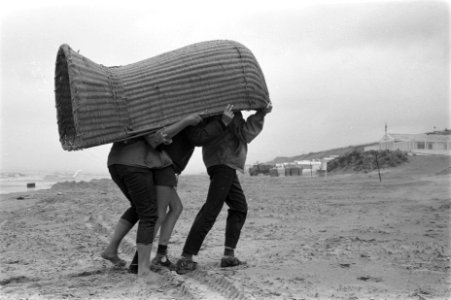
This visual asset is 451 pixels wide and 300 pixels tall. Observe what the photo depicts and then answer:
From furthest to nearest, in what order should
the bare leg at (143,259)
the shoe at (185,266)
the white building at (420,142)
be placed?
the white building at (420,142), the shoe at (185,266), the bare leg at (143,259)

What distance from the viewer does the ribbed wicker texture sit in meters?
4.02

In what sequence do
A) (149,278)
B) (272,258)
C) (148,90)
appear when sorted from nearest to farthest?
(149,278), (148,90), (272,258)

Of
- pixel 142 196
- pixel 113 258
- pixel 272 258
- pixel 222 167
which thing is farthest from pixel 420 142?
pixel 142 196

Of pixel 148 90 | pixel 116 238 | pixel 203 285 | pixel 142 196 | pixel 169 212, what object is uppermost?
pixel 148 90

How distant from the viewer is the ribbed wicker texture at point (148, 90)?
4016 mm

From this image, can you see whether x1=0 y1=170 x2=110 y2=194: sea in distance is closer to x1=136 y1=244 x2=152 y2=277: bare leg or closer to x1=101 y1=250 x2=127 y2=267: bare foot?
x1=101 y1=250 x2=127 y2=267: bare foot

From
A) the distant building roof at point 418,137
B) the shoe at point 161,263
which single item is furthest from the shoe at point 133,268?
the distant building roof at point 418,137

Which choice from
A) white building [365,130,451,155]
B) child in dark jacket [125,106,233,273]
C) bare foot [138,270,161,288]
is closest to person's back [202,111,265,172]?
child in dark jacket [125,106,233,273]

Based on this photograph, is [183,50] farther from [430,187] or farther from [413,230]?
[430,187]

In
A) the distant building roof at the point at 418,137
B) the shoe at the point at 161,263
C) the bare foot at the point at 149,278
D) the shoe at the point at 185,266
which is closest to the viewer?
the bare foot at the point at 149,278

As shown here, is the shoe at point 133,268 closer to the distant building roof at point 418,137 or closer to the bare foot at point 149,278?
the bare foot at point 149,278

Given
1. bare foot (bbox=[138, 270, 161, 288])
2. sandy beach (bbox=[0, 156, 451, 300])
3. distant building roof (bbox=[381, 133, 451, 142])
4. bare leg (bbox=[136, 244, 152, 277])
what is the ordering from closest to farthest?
sandy beach (bbox=[0, 156, 451, 300]) → bare foot (bbox=[138, 270, 161, 288]) → bare leg (bbox=[136, 244, 152, 277]) → distant building roof (bbox=[381, 133, 451, 142])

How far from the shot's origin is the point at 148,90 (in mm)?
4262

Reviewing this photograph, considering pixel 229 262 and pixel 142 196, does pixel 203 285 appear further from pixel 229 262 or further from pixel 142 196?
pixel 142 196
